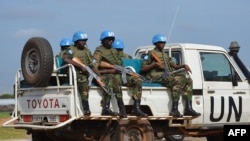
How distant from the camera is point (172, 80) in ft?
32.6

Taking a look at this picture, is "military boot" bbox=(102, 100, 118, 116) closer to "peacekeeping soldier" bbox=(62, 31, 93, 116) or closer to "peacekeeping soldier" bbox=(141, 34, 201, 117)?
"peacekeeping soldier" bbox=(62, 31, 93, 116)

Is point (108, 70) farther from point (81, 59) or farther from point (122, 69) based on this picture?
point (81, 59)

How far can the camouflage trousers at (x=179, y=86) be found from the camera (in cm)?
992

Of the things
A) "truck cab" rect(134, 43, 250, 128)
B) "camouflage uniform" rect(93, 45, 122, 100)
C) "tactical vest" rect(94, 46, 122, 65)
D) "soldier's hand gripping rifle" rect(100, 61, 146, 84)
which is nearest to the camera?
"camouflage uniform" rect(93, 45, 122, 100)

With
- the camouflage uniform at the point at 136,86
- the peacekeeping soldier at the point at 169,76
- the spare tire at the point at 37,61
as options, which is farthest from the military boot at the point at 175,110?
the spare tire at the point at 37,61

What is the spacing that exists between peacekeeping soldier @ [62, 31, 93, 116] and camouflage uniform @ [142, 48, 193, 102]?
50.8 inches

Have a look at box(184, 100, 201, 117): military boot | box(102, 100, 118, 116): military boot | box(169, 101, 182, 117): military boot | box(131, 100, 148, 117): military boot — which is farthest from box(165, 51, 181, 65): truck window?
box(102, 100, 118, 116): military boot

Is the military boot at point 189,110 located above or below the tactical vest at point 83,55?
below

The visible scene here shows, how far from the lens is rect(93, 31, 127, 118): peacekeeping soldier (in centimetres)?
923

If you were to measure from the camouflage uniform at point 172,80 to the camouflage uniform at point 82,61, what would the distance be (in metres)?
1.30

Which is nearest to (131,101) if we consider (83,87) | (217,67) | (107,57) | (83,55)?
(107,57)

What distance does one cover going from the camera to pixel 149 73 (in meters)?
10.3

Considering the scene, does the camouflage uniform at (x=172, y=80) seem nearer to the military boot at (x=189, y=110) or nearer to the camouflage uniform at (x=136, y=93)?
the military boot at (x=189, y=110)

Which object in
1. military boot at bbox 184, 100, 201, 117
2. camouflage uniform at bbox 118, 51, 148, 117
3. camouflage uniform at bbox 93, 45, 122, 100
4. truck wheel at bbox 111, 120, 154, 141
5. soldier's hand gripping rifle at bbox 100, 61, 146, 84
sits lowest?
truck wheel at bbox 111, 120, 154, 141
